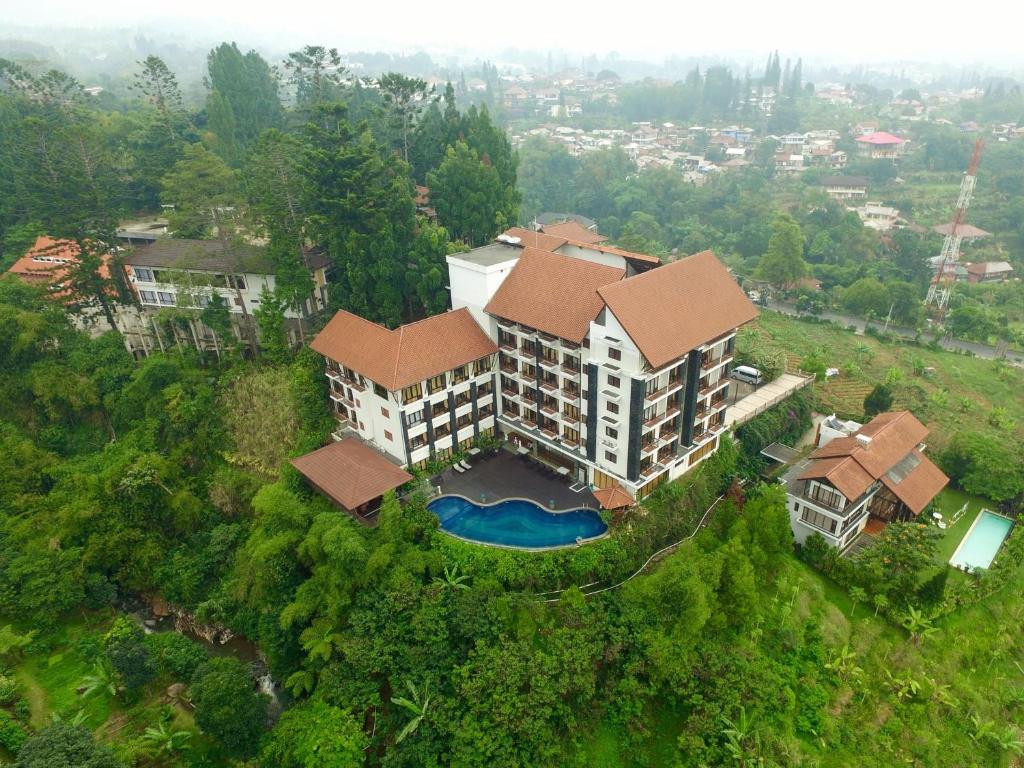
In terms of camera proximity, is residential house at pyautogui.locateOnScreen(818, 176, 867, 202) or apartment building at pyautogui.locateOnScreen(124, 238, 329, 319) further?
residential house at pyautogui.locateOnScreen(818, 176, 867, 202)

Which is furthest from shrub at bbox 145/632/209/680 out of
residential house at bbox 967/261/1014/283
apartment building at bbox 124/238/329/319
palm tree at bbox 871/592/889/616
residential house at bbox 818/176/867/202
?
residential house at bbox 818/176/867/202

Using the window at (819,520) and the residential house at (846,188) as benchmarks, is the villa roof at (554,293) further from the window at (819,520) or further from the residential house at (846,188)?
the residential house at (846,188)

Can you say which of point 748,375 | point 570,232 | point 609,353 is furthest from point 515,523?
point 570,232

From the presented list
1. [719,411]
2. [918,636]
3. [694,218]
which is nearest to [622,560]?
[719,411]

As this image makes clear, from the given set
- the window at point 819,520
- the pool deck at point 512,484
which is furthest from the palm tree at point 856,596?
the pool deck at point 512,484

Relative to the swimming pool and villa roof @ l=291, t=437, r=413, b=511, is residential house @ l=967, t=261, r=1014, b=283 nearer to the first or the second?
the swimming pool

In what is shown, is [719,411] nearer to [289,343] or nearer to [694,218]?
[289,343]

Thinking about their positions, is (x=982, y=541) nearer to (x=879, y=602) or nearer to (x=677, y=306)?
(x=879, y=602)
